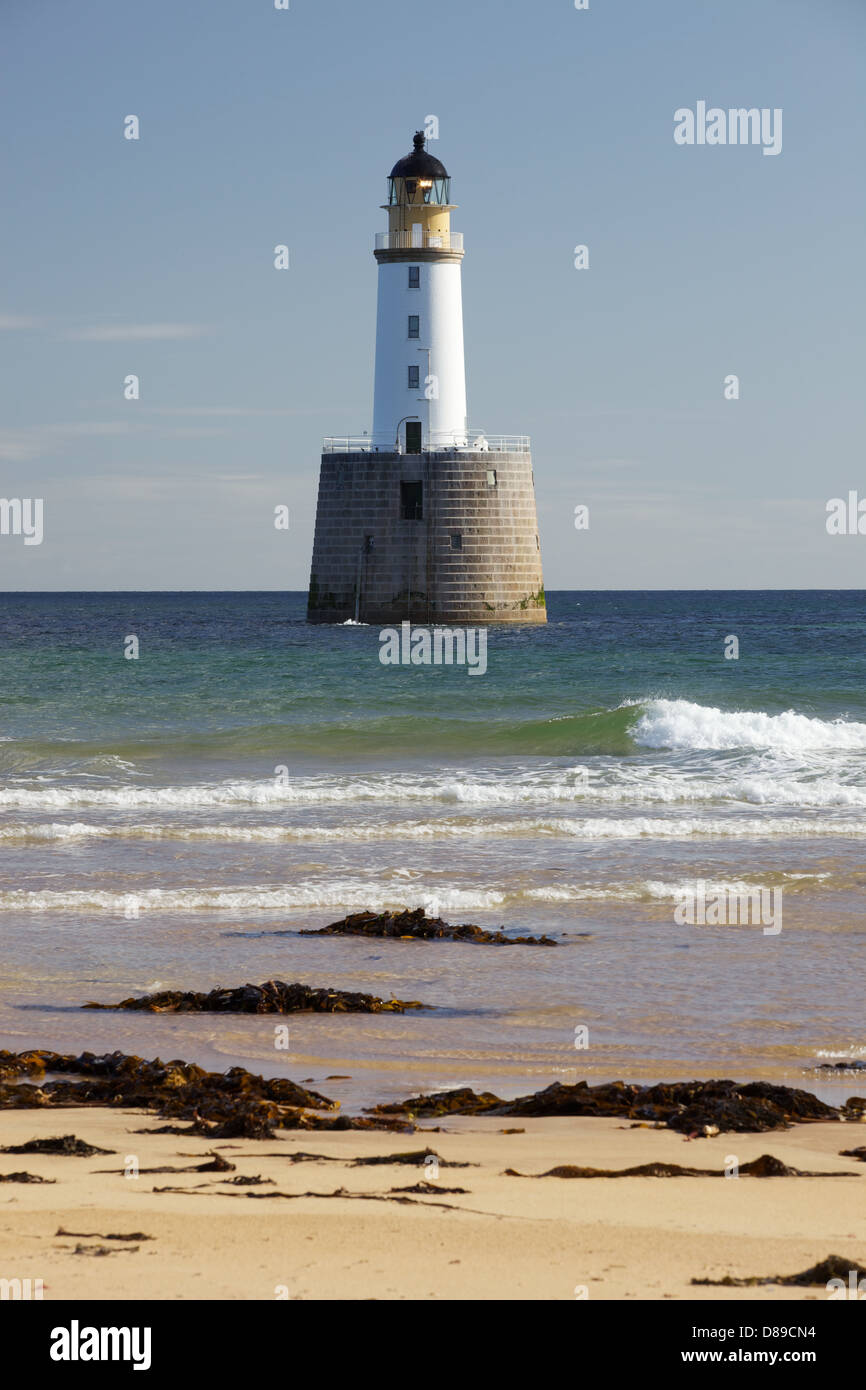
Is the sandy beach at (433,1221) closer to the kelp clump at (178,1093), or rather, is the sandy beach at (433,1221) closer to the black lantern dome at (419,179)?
the kelp clump at (178,1093)

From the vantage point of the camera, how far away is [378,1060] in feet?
23.8

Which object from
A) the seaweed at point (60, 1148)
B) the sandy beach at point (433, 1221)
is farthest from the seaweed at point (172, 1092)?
the seaweed at point (60, 1148)

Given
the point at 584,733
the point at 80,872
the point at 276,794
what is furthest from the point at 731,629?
the point at 80,872

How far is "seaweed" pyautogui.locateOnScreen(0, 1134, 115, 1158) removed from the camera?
18.0 feet

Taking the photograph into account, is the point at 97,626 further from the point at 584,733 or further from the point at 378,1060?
the point at 378,1060

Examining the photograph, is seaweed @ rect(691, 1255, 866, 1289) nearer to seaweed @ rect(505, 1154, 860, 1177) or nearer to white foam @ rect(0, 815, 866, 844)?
seaweed @ rect(505, 1154, 860, 1177)

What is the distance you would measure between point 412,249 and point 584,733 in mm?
25182

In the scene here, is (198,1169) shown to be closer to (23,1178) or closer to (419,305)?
(23,1178)

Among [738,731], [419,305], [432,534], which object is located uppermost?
[419,305]

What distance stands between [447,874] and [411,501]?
Result: 1376 inches

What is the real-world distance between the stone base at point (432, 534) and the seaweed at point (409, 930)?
1437 inches

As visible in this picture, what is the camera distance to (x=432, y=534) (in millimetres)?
46812

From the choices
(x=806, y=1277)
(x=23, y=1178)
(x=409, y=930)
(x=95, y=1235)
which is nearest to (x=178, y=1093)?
(x=23, y=1178)
